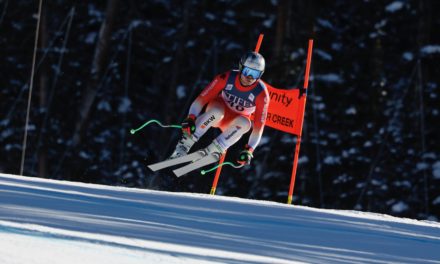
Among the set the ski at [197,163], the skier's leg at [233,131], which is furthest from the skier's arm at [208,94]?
the ski at [197,163]

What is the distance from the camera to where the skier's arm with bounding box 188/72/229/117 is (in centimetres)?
937

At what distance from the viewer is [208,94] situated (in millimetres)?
9422

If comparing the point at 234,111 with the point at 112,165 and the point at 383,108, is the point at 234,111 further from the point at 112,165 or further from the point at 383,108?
the point at 112,165

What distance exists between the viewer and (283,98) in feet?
32.4

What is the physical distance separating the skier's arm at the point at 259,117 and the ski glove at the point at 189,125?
0.65 metres

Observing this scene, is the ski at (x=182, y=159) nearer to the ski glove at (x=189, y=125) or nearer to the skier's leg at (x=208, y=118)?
the skier's leg at (x=208, y=118)

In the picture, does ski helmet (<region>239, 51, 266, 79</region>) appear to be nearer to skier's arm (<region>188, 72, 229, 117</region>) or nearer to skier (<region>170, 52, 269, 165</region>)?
skier (<region>170, 52, 269, 165</region>)

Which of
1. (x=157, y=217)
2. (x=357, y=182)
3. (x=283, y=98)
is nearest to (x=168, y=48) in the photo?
(x=357, y=182)

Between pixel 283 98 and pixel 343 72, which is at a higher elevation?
pixel 343 72

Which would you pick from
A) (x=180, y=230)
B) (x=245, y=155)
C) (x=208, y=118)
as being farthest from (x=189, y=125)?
(x=180, y=230)

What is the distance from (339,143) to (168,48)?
19.7 feet

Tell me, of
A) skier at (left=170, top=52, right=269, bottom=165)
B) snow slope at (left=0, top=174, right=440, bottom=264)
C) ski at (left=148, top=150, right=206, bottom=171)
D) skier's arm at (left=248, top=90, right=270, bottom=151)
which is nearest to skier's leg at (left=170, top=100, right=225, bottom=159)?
skier at (left=170, top=52, right=269, bottom=165)

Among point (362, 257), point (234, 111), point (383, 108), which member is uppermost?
point (383, 108)

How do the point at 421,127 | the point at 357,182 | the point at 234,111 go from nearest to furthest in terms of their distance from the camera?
the point at 234,111 < the point at 421,127 < the point at 357,182
